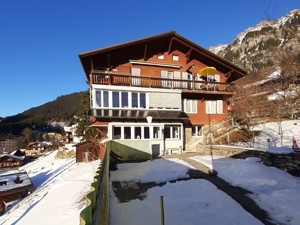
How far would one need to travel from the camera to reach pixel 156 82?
2422cm

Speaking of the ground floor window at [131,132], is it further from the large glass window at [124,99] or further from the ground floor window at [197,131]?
the ground floor window at [197,131]

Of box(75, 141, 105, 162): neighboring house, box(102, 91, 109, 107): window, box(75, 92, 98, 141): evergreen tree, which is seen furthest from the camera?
box(75, 92, 98, 141): evergreen tree

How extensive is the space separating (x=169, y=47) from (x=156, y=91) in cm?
554

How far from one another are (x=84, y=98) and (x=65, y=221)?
92.5 ft

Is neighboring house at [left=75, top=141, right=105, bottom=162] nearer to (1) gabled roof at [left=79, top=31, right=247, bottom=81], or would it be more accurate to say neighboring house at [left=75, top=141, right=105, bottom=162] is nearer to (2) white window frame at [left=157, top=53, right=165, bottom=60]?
(1) gabled roof at [left=79, top=31, right=247, bottom=81]

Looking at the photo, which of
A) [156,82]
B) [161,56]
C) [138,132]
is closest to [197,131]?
[156,82]

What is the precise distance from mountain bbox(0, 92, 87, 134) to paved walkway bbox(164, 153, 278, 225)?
457 feet

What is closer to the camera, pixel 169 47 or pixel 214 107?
pixel 169 47

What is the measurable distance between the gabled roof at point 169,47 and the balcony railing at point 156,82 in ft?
6.35

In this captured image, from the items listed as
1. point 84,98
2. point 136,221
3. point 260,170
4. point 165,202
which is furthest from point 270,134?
point 84,98

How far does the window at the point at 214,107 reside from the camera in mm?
26458

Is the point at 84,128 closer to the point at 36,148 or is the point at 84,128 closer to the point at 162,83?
the point at 162,83

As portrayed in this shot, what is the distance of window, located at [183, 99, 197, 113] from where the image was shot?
2542 cm

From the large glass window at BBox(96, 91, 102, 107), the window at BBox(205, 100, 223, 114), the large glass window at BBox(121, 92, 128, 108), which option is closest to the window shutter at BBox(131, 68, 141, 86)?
the large glass window at BBox(121, 92, 128, 108)
